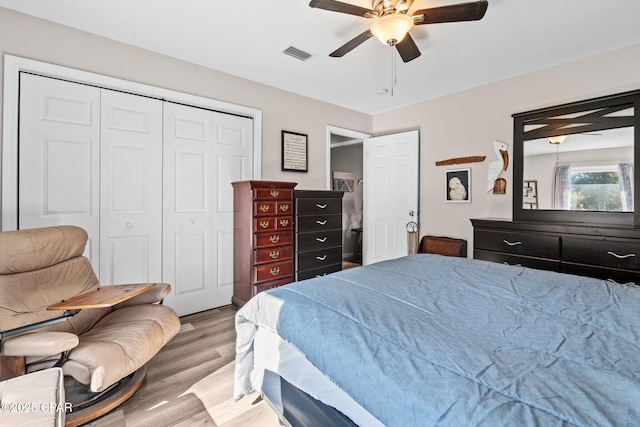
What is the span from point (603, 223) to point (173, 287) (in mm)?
4150

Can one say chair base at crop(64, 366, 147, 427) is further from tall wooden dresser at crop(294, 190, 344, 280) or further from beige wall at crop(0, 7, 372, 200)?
beige wall at crop(0, 7, 372, 200)

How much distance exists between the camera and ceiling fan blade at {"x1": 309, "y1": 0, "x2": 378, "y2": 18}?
1.73m

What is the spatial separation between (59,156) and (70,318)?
1.37 metres

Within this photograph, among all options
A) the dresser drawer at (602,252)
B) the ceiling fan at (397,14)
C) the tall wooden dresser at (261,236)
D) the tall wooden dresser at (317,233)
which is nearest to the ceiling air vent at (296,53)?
the ceiling fan at (397,14)

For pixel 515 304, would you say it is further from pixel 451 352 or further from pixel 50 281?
pixel 50 281

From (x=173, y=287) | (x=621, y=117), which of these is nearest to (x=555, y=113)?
(x=621, y=117)

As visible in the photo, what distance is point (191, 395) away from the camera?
186 centimetres

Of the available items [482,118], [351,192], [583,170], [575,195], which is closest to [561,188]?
[575,195]

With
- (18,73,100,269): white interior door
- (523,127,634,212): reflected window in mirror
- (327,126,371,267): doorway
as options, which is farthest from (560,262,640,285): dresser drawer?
(18,73,100,269): white interior door

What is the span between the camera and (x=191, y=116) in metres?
3.11

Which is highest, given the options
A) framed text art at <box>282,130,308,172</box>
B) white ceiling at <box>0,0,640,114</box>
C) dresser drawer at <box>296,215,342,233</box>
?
white ceiling at <box>0,0,640,114</box>

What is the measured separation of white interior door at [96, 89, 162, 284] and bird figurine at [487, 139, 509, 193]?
3634 mm

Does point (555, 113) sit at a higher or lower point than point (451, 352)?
higher

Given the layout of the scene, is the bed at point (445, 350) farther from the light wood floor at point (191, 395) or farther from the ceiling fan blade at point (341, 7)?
the ceiling fan blade at point (341, 7)
